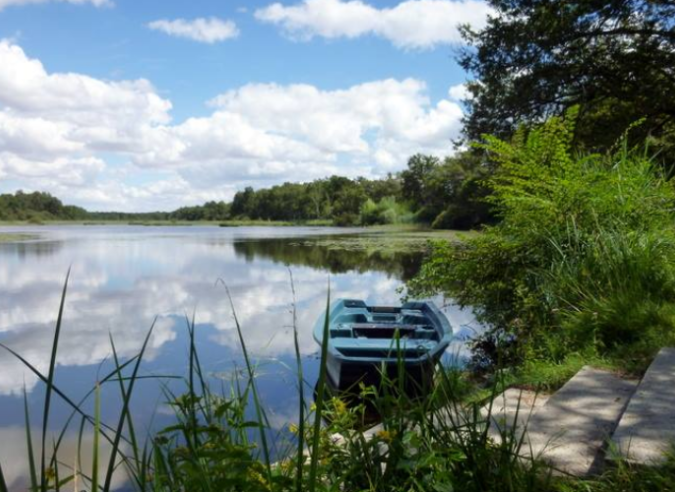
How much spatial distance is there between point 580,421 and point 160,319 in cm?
878

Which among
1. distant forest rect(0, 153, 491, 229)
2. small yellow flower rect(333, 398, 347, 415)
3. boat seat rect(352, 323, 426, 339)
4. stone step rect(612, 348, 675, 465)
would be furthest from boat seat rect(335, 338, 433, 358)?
distant forest rect(0, 153, 491, 229)

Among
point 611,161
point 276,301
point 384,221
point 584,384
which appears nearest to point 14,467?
point 584,384

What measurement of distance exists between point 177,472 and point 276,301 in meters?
10.2

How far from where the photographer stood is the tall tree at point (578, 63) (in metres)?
11.7

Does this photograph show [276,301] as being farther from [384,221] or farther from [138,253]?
[384,221]

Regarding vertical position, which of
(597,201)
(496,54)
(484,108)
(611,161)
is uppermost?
(496,54)

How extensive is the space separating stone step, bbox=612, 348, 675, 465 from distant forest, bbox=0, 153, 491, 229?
103ft

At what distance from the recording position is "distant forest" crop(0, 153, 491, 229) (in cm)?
4291

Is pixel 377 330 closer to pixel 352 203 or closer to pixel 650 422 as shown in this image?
pixel 650 422

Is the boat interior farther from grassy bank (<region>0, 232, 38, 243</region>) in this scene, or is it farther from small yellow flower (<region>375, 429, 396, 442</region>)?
grassy bank (<region>0, 232, 38, 243</region>)

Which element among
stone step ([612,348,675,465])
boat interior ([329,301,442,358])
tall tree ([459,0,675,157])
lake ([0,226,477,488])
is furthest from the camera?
tall tree ([459,0,675,157])

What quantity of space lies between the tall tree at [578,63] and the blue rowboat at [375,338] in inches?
268

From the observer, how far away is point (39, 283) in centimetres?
1476

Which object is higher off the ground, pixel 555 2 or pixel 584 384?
pixel 555 2
